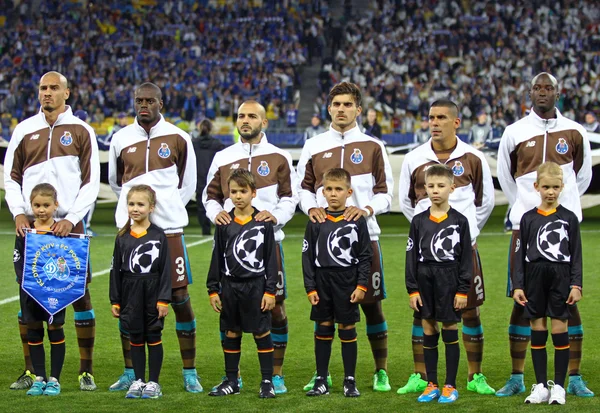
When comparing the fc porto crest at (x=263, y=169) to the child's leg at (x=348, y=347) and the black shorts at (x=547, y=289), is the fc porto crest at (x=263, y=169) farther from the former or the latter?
the black shorts at (x=547, y=289)

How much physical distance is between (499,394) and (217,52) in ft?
87.1

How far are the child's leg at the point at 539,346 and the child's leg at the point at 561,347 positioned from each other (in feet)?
0.25

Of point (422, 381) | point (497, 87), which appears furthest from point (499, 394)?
point (497, 87)

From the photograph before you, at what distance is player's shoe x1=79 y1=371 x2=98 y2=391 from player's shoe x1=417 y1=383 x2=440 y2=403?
6.56ft

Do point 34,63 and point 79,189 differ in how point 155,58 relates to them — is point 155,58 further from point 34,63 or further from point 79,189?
point 79,189

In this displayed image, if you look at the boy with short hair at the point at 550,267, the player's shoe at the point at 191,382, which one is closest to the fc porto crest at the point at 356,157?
the boy with short hair at the point at 550,267

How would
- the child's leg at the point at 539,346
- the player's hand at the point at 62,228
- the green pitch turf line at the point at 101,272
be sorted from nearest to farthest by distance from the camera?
the child's leg at the point at 539,346, the player's hand at the point at 62,228, the green pitch turf line at the point at 101,272

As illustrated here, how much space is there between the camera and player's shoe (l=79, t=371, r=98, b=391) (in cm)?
622

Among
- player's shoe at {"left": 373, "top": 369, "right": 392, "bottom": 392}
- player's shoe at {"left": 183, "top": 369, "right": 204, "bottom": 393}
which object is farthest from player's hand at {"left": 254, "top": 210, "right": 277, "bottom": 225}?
player's shoe at {"left": 373, "top": 369, "right": 392, "bottom": 392}

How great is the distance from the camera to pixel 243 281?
6.02m

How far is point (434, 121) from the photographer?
6.29 metres

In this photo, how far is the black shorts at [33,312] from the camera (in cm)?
614

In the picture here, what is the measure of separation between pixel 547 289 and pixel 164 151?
8.14 feet

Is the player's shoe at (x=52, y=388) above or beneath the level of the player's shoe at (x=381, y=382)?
above
